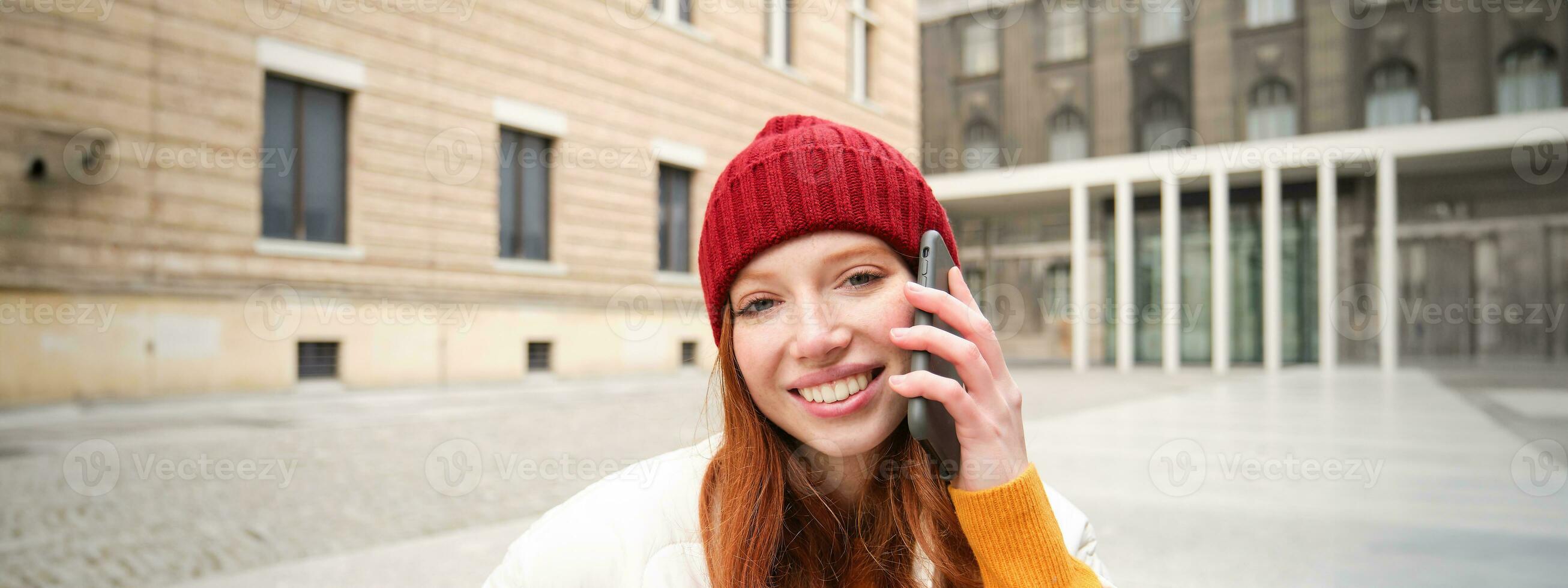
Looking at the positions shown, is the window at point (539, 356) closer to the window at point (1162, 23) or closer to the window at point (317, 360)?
the window at point (317, 360)

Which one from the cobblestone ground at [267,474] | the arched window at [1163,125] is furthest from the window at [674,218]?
the arched window at [1163,125]

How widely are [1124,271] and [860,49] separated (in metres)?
8.34

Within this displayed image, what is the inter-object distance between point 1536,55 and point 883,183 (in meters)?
26.7

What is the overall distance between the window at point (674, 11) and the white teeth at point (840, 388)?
15.2 metres

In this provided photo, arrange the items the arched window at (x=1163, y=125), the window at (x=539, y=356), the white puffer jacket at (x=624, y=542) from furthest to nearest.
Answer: the arched window at (x=1163, y=125) < the window at (x=539, y=356) < the white puffer jacket at (x=624, y=542)

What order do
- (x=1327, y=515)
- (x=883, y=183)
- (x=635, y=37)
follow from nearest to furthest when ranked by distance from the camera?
1. (x=883, y=183)
2. (x=1327, y=515)
3. (x=635, y=37)

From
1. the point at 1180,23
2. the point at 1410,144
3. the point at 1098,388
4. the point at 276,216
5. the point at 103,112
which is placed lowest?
the point at 1098,388

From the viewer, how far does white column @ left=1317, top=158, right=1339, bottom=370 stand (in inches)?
752

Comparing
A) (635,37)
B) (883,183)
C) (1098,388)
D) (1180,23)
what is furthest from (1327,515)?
(1180,23)

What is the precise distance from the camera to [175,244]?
33.1 ft

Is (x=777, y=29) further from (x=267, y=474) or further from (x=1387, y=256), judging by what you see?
(x=267, y=474)

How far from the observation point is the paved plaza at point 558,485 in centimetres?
348

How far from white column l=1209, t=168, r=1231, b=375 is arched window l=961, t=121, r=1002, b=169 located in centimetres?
655

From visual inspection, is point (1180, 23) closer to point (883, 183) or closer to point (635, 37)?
point (635, 37)
